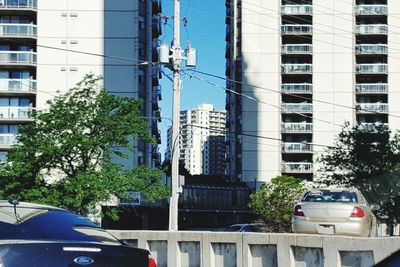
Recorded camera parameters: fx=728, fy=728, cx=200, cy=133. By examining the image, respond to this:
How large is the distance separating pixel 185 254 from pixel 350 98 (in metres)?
68.4

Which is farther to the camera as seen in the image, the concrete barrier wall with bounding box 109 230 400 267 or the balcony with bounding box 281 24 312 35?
the balcony with bounding box 281 24 312 35

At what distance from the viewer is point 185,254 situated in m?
13.1

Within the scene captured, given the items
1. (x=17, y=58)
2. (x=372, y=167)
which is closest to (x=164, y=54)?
(x=372, y=167)

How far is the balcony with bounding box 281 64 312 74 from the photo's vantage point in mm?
79625

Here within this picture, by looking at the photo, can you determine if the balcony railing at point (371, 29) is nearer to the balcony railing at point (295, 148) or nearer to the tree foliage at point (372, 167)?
the balcony railing at point (295, 148)

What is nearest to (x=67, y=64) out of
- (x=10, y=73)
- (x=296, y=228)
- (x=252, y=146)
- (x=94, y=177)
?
(x=10, y=73)

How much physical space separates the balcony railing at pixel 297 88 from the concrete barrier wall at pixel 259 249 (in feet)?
219

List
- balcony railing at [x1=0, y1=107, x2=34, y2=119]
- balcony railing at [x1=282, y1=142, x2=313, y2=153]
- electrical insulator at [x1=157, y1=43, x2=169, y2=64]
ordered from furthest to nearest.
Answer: balcony railing at [x1=282, y1=142, x2=313, y2=153]
balcony railing at [x1=0, y1=107, x2=34, y2=119]
electrical insulator at [x1=157, y1=43, x2=169, y2=64]

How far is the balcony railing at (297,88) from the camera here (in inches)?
3123

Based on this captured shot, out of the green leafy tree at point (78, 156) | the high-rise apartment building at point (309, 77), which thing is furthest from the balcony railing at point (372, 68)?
the green leafy tree at point (78, 156)

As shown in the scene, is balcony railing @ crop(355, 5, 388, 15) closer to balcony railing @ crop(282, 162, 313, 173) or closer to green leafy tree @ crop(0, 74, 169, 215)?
balcony railing @ crop(282, 162, 313, 173)

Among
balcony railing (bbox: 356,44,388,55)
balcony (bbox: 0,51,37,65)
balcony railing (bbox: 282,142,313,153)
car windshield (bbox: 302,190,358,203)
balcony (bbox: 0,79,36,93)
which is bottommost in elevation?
car windshield (bbox: 302,190,358,203)

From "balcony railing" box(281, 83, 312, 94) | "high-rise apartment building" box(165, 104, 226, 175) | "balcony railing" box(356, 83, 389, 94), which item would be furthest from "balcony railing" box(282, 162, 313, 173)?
"high-rise apartment building" box(165, 104, 226, 175)

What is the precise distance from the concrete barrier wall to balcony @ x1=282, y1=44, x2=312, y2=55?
224 ft
